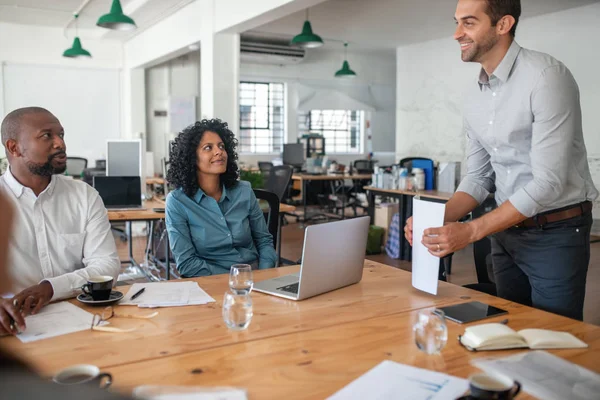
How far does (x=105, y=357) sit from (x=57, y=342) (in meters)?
0.19

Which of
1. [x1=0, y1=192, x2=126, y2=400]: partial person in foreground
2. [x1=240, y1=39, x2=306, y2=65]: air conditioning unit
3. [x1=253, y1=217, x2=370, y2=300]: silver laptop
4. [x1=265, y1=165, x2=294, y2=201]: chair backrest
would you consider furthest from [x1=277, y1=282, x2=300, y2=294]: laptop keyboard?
[x1=240, y1=39, x2=306, y2=65]: air conditioning unit

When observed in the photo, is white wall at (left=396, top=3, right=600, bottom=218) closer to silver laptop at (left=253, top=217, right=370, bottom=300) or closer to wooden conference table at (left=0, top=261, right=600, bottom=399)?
silver laptop at (left=253, top=217, right=370, bottom=300)

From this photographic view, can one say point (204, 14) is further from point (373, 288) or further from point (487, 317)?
point (487, 317)

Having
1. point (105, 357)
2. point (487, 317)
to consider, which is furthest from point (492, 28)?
point (105, 357)

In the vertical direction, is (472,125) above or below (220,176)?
above

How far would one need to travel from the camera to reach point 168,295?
74.1 inches

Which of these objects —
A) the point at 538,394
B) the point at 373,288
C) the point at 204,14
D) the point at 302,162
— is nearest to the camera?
the point at 538,394

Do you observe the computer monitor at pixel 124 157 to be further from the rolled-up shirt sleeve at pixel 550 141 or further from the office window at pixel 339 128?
the office window at pixel 339 128

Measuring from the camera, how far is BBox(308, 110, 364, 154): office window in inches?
476

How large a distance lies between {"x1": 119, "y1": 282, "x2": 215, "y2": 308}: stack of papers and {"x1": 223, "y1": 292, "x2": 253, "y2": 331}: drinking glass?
28 centimetres

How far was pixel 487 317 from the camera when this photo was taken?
167 cm

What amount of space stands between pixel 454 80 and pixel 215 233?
7.22 meters

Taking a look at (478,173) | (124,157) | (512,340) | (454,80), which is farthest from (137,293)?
(454,80)

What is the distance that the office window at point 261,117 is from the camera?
1137 cm
